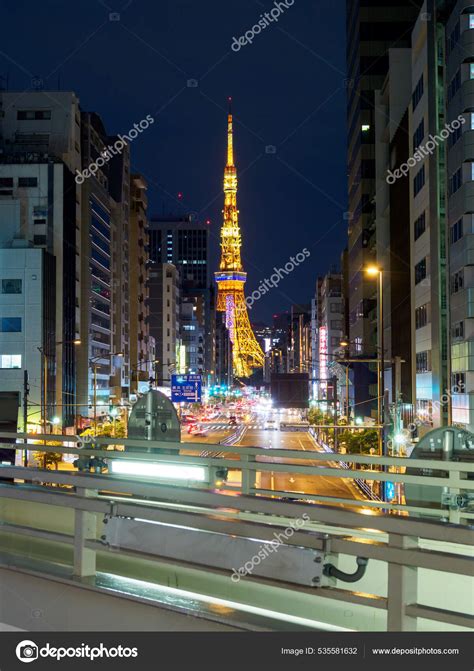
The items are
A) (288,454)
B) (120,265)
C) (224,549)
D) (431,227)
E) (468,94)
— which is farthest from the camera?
(120,265)

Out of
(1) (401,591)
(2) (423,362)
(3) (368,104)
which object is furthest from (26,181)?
(1) (401,591)

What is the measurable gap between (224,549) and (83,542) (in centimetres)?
123

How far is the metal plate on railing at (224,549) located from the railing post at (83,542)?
172 millimetres

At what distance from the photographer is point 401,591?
488cm

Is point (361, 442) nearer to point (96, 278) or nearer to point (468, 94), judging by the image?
point (468, 94)

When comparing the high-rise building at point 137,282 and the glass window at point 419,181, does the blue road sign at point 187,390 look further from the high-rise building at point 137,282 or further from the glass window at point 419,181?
the high-rise building at point 137,282

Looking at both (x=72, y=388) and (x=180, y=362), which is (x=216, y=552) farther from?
(x=180, y=362)

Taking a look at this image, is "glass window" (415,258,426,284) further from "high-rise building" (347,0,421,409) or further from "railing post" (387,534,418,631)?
"railing post" (387,534,418,631)

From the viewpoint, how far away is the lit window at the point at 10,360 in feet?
249

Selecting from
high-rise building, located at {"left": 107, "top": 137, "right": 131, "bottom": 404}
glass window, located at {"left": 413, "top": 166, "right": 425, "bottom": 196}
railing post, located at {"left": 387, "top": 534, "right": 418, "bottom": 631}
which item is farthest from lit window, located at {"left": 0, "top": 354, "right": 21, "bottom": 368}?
railing post, located at {"left": 387, "top": 534, "right": 418, "bottom": 631}

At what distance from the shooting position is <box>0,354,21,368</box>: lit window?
75.8 metres

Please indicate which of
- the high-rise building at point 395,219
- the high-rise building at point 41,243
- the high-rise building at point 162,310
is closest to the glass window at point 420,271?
the high-rise building at point 395,219

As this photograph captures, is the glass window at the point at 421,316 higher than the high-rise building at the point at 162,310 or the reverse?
the reverse
